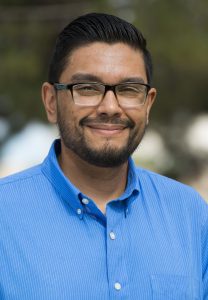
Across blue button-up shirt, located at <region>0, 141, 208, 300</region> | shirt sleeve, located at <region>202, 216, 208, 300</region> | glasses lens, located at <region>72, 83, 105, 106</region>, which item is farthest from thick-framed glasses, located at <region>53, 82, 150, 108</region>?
shirt sleeve, located at <region>202, 216, 208, 300</region>

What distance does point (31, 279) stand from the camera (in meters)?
2.47

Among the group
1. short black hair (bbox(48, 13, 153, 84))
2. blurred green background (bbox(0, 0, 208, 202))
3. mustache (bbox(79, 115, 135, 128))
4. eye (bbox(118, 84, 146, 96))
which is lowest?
blurred green background (bbox(0, 0, 208, 202))

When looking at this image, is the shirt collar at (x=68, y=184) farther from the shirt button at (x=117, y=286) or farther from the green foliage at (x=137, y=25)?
the green foliage at (x=137, y=25)

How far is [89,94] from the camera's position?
2.63 metres

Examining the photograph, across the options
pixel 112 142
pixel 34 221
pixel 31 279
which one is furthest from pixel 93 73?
pixel 31 279

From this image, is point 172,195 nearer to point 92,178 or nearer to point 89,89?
point 92,178

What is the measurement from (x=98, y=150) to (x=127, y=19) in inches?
367

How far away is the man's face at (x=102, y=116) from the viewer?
8.63ft

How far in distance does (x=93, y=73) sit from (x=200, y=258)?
31.0 inches

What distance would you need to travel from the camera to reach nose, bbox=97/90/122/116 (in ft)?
8.55

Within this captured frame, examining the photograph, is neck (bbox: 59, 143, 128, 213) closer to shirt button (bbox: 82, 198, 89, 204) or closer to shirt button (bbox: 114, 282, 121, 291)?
shirt button (bbox: 82, 198, 89, 204)

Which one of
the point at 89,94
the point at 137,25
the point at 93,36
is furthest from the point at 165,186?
the point at 137,25

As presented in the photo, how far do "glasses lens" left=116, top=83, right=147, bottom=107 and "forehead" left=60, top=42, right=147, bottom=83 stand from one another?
4 centimetres

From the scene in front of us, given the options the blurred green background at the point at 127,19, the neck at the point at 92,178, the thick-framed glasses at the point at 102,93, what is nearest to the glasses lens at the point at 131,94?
the thick-framed glasses at the point at 102,93
